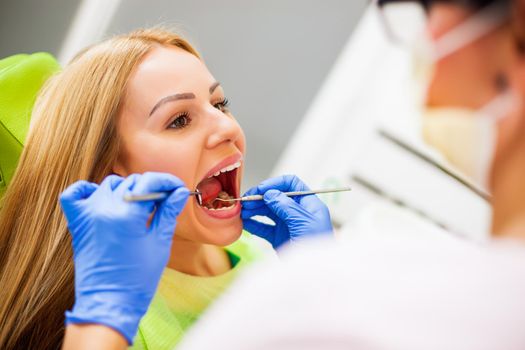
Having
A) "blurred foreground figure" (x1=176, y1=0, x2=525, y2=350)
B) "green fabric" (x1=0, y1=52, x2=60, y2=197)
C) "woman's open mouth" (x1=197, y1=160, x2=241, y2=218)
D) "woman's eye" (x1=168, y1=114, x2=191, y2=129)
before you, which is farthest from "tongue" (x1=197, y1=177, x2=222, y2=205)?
"blurred foreground figure" (x1=176, y1=0, x2=525, y2=350)

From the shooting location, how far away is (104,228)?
1.04 meters

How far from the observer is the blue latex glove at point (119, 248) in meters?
1.00

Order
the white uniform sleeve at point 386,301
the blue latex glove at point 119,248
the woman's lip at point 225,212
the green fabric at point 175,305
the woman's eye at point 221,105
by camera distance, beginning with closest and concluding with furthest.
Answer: the white uniform sleeve at point 386,301
the blue latex glove at point 119,248
the green fabric at point 175,305
the woman's lip at point 225,212
the woman's eye at point 221,105

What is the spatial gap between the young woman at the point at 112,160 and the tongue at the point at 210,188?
0.36 feet

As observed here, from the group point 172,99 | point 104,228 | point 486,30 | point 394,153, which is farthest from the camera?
point 394,153

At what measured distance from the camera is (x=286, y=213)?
1396mm

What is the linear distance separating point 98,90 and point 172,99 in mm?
195

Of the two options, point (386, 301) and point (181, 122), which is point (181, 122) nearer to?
point (181, 122)

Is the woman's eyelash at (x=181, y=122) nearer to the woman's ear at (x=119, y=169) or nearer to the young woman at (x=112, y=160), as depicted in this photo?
the young woman at (x=112, y=160)

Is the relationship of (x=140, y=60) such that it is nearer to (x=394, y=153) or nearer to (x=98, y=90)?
(x=98, y=90)

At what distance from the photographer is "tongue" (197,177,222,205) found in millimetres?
1552

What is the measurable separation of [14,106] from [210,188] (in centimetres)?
62

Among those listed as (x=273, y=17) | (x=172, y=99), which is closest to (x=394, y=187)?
(x=273, y=17)

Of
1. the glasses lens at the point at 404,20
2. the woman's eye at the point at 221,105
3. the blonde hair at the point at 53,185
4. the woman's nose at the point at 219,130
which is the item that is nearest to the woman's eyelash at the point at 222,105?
the woman's eye at the point at 221,105
